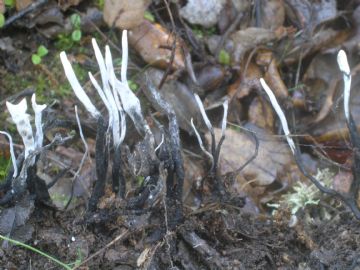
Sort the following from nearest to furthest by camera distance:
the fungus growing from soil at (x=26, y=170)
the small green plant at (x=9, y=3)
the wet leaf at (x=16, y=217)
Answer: the fungus growing from soil at (x=26, y=170) → the wet leaf at (x=16, y=217) → the small green plant at (x=9, y=3)

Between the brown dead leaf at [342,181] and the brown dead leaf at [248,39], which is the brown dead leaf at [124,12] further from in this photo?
the brown dead leaf at [342,181]

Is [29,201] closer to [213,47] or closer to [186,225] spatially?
[186,225]

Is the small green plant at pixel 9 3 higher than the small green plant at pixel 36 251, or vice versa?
the small green plant at pixel 9 3

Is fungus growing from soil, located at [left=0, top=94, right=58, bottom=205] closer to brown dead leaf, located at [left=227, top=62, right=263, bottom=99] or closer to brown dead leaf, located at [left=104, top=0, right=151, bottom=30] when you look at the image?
brown dead leaf, located at [left=104, top=0, right=151, bottom=30]

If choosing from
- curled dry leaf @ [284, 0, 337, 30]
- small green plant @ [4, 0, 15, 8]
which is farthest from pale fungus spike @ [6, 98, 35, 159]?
curled dry leaf @ [284, 0, 337, 30]

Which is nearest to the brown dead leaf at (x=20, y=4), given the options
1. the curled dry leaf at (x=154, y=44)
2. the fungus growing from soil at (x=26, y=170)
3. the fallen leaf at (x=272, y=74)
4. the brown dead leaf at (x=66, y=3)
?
the brown dead leaf at (x=66, y=3)

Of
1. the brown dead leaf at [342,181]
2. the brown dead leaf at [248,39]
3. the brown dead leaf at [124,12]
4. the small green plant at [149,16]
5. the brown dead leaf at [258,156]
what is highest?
the brown dead leaf at [124,12]

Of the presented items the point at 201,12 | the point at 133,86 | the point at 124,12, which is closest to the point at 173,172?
the point at 133,86
